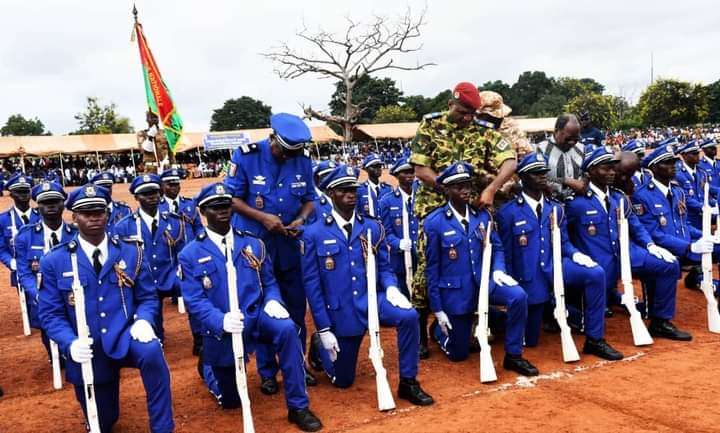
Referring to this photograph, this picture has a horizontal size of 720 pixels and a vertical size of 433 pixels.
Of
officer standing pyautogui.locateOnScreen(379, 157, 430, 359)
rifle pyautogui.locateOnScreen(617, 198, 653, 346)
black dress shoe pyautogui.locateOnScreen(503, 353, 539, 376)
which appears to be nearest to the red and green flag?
officer standing pyautogui.locateOnScreen(379, 157, 430, 359)

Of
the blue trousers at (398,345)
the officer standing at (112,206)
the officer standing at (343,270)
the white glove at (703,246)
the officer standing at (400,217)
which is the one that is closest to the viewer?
the blue trousers at (398,345)

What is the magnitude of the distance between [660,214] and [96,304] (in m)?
6.01

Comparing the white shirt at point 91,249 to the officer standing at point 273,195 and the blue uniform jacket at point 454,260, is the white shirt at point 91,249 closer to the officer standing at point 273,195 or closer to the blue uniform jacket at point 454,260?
the officer standing at point 273,195

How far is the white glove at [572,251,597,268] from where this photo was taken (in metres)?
6.35

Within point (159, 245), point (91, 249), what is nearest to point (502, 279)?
point (91, 249)

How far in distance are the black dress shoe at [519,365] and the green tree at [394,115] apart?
204 ft

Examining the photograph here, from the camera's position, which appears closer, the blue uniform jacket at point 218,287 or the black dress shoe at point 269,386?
the blue uniform jacket at point 218,287

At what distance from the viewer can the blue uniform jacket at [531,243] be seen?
6.48 m

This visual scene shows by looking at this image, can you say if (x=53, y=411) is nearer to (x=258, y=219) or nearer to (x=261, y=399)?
(x=261, y=399)

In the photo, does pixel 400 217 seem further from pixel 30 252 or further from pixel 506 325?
pixel 30 252

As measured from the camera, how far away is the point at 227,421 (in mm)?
5203

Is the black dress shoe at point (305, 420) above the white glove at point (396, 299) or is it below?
below

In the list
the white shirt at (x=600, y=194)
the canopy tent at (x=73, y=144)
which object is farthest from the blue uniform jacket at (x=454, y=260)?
the canopy tent at (x=73, y=144)

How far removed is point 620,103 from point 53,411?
88.0 metres
